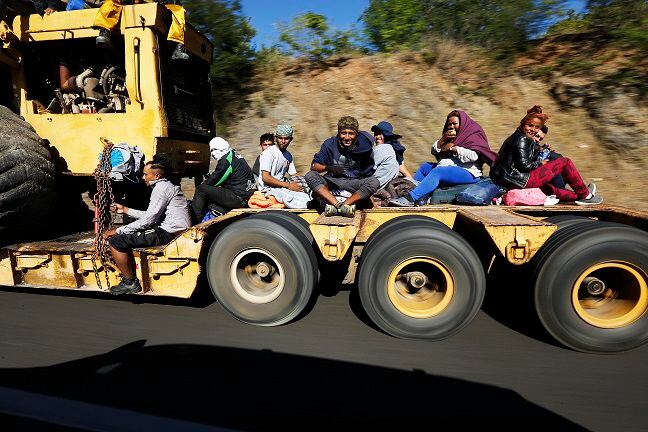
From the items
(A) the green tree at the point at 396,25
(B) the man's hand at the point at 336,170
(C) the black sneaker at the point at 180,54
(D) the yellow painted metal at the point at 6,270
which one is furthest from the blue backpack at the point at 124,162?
(A) the green tree at the point at 396,25

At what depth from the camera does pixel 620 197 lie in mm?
6574

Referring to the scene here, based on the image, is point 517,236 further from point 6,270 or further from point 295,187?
point 6,270

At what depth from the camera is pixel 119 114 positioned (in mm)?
3791

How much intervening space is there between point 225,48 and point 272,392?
10.6m

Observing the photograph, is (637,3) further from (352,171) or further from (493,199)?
(352,171)

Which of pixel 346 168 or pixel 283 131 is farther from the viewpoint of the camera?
pixel 283 131

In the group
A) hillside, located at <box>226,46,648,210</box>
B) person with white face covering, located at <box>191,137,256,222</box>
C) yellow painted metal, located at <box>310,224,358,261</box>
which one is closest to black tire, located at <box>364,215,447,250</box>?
yellow painted metal, located at <box>310,224,358,261</box>

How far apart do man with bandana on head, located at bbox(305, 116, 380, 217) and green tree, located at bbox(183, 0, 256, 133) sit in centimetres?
721

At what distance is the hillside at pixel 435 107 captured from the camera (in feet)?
25.3

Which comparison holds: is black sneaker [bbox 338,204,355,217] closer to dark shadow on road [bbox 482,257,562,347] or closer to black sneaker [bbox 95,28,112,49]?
dark shadow on road [bbox 482,257,562,347]

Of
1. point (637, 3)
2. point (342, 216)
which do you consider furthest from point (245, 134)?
point (637, 3)

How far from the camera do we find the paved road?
224cm

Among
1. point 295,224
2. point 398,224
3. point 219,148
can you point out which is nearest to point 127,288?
point 295,224

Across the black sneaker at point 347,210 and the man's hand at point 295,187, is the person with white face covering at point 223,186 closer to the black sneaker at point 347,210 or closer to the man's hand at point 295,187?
the man's hand at point 295,187
